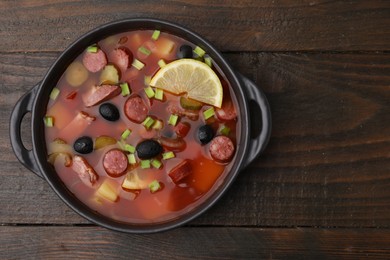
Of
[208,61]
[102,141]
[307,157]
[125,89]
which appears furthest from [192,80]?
[307,157]

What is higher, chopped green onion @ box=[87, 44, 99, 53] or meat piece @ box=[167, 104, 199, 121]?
chopped green onion @ box=[87, 44, 99, 53]

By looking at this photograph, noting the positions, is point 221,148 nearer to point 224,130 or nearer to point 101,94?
point 224,130

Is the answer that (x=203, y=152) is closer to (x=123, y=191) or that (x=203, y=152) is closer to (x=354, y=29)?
(x=123, y=191)

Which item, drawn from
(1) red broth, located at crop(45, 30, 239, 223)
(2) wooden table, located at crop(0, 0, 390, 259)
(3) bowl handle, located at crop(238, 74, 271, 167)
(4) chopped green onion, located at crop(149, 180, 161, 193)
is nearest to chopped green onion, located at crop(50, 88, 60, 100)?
(1) red broth, located at crop(45, 30, 239, 223)

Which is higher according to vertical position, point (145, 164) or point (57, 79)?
point (57, 79)

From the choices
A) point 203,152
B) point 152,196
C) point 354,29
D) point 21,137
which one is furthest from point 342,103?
point 21,137

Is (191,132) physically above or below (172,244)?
above

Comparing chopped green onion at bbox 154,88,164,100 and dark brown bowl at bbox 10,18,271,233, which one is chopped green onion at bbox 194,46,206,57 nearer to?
dark brown bowl at bbox 10,18,271,233
